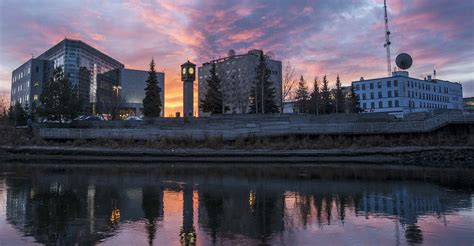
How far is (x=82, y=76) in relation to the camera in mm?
139125

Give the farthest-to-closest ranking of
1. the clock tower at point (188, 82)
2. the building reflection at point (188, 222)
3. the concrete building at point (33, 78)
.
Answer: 1. the concrete building at point (33, 78)
2. the clock tower at point (188, 82)
3. the building reflection at point (188, 222)

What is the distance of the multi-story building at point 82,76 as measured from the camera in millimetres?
128250

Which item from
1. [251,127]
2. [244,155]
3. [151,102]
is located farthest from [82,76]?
[244,155]

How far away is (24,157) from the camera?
140ft

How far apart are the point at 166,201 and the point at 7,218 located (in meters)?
5.41

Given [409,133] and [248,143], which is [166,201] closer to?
[248,143]

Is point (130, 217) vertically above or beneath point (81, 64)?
beneath

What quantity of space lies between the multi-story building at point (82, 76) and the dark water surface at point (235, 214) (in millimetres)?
106640

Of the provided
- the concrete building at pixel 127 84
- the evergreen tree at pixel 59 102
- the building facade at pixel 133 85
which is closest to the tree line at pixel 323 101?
the evergreen tree at pixel 59 102

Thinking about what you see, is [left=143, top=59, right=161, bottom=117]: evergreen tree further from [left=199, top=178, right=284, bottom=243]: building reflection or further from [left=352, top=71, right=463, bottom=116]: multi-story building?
[left=352, top=71, right=463, bottom=116]: multi-story building

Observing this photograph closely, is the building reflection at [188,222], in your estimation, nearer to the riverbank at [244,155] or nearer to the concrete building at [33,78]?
the riverbank at [244,155]

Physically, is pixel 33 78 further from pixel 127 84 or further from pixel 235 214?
pixel 235 214

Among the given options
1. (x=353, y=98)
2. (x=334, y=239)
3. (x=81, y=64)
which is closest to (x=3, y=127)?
(x=334, y=239)

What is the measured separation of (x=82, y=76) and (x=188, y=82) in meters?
91.4
